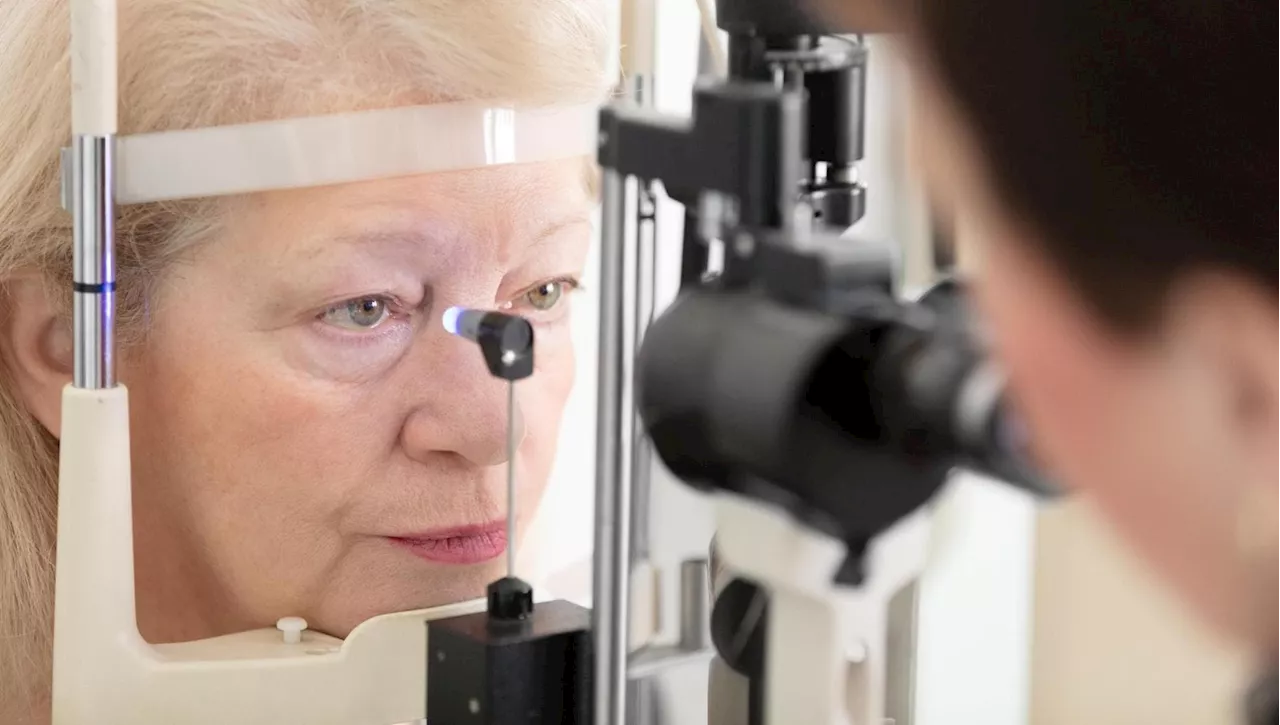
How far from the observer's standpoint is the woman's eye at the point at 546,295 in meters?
1.09

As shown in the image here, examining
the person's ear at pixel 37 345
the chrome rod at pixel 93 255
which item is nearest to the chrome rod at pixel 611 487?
the chrome rod at pixel 93 255

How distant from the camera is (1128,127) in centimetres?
46

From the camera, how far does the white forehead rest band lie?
946mm

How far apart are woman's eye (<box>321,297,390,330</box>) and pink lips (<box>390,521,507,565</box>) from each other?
0.14m

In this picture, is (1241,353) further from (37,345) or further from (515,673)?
(37,345)

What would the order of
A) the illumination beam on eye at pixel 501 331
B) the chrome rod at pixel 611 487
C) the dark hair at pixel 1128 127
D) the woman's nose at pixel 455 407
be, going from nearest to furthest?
the dark hair at pixel 1128 127 → the chrome rod at pixel 611 487 → the illumination beam on eye at pixel 501 331 → the woman's nose at pixel 455 407

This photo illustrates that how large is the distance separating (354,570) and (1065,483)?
0.63 meters

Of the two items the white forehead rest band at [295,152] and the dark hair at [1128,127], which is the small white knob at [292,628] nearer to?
the white forehead rest band at [295,152]

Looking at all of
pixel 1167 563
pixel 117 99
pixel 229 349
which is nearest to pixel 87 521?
pixel 229 349


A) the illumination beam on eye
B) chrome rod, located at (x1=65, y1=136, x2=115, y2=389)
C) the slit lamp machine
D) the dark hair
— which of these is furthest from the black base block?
the dark hair

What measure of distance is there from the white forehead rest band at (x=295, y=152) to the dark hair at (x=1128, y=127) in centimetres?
53

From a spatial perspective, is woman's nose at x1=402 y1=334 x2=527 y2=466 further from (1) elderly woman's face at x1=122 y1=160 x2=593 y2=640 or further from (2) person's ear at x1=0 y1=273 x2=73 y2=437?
(2) person's ear at x1=0 y1=273 x2=73 y2=437

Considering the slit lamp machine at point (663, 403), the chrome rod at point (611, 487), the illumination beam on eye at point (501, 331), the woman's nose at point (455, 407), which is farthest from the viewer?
the woman's nose at point (455, 407)

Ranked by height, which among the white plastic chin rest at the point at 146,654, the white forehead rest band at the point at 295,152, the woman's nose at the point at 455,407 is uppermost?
the white forehead rest band at the point at 295,152
